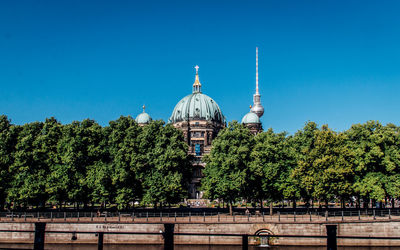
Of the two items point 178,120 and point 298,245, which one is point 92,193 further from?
point 178,120

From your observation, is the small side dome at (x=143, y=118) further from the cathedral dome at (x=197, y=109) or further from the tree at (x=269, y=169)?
the tree at (x=269, y=169)

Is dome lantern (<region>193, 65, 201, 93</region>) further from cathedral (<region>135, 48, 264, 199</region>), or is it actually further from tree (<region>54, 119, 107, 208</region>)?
tree (<region>54, 119, 107, 208</region>)

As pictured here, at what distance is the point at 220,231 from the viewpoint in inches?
1863

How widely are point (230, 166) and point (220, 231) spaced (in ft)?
44.5

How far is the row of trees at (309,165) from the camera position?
2077 inches

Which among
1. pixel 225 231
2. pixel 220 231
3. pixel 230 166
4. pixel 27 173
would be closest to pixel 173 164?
pixel 230 166

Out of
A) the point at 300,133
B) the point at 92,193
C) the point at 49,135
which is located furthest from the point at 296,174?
the point at 49,135

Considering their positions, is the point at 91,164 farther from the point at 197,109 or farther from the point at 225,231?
the point at 197,109

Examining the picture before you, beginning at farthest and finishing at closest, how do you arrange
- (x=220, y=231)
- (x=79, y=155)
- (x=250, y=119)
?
(x=250, y=119)
(x=79, y=155)
(x=220, y=231)

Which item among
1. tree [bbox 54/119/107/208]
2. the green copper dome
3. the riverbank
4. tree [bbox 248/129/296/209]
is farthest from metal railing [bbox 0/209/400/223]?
the green copper dome

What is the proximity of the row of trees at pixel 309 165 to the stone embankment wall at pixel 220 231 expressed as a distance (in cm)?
681

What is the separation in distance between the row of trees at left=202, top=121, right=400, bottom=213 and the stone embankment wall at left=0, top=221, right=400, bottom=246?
6.81 meters

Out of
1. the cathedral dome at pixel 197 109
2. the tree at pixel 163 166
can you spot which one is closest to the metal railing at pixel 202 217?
the tree at pixel 163 166

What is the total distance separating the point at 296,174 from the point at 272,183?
17.4 feet
